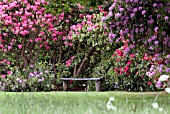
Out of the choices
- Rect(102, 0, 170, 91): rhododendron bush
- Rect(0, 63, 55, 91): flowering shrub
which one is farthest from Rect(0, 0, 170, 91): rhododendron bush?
Rect(102, 0, 170, 91): rhododendron bush

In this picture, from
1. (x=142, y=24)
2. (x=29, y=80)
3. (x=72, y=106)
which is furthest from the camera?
(x=29, y=80)

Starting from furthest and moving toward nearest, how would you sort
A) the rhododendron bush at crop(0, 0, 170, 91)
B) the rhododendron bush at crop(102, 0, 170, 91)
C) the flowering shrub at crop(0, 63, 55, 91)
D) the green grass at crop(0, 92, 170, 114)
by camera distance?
the flowering shrub at crop(0, 63, 55, 91)
the rhododendron bush at crop(0, 0, 170, 91)
the rhododendron bush at crop(102, 0, 170, 91)
the green grass at crop(0, 92, 170, 114)

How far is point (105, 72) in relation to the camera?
12.6 metres

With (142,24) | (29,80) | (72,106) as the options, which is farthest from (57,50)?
(72,106)

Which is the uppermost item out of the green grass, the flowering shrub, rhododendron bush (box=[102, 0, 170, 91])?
rhododendron bush (box=[102, 0, 170, 91])

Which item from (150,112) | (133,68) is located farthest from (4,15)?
(150,112)

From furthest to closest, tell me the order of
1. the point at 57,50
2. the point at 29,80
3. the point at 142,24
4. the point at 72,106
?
the point at 57,50, the point at 29,80, the point at 142,24, the point at 72,106

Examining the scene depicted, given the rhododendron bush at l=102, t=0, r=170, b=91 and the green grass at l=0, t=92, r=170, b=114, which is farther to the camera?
the rhododendron bush at l=102, t=0, r=170, b=91

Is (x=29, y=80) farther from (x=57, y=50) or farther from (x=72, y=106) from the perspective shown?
(x=72, y=106)

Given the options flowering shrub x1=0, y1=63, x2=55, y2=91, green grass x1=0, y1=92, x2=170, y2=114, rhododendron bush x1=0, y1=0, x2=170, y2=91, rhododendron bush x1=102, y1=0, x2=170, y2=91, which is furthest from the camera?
flowering shrub x1=0, y1=63, x2=55, y2=91

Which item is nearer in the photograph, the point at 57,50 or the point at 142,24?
the point at 142,24

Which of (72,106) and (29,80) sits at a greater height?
(29,80)

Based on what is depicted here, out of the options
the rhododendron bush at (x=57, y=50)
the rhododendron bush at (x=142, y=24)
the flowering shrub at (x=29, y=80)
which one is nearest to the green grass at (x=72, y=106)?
the rhododendron bush at (x=142, y=24)

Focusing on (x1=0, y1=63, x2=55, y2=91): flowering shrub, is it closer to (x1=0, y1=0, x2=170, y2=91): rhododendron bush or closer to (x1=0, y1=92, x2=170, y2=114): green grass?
(x1=0, y1=0, x2=170, y2=91): rhododendron bush
